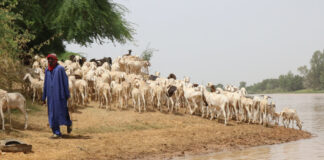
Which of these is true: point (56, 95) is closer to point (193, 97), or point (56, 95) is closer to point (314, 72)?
point (193, 97)

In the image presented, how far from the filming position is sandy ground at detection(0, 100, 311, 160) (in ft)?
39.9

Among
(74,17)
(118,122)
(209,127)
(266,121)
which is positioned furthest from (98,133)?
(74,17)

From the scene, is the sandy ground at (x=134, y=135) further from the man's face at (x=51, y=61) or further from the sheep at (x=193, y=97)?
the man's face at (x=51, y=61)

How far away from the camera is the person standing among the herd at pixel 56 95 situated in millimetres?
12891

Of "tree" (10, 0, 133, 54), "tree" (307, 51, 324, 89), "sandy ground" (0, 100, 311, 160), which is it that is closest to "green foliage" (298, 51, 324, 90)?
"tree" (307, 51, 324, 89)

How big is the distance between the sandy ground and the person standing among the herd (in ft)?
1.68

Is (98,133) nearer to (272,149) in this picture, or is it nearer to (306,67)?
(272,149)

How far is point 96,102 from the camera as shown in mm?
20016

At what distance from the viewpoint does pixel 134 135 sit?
1470 cm

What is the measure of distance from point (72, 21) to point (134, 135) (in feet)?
49.4

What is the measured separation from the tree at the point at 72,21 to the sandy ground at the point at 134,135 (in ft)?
32.9

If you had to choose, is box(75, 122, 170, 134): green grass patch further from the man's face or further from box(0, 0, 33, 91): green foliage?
box(0, 0, 33, 91): green foliage

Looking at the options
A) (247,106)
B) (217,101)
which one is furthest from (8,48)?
(247,106)

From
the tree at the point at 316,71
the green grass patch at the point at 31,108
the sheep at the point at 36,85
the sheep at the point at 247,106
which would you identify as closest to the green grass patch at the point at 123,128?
the green grass patch at the point at 31,108
